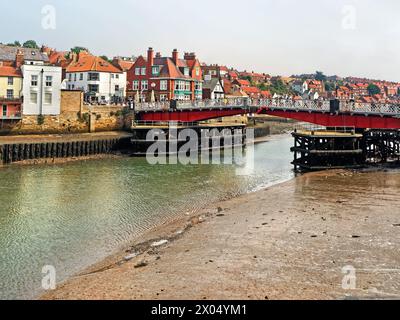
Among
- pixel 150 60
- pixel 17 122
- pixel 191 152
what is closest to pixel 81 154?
pixel 17 122

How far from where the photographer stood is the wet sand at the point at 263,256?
1403 cm

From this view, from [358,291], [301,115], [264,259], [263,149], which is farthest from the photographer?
[263,149]

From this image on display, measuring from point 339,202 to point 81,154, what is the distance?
105 feet

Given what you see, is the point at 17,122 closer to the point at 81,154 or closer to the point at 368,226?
the point at 81,154

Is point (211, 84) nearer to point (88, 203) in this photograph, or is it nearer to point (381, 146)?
point (381, 146)

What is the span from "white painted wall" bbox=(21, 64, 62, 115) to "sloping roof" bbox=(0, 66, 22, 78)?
130 cm

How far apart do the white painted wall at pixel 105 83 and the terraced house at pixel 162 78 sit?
2.95 metres

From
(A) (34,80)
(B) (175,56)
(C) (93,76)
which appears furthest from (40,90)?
(B) (175,56)

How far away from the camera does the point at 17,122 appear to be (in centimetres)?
5459

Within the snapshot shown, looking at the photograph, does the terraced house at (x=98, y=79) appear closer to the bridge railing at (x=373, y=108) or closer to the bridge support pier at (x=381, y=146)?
the bridge railing at (x=373, y=108)

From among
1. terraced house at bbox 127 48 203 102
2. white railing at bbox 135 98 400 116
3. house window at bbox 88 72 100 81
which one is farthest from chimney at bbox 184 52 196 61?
white railing at bbox 135 98 400 116

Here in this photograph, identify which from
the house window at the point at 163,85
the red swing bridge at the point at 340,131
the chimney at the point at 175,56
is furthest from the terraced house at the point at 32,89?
the chimney at the point at 175,56

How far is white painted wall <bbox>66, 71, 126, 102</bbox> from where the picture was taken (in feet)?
252

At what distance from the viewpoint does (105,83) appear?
77250 millimetres
